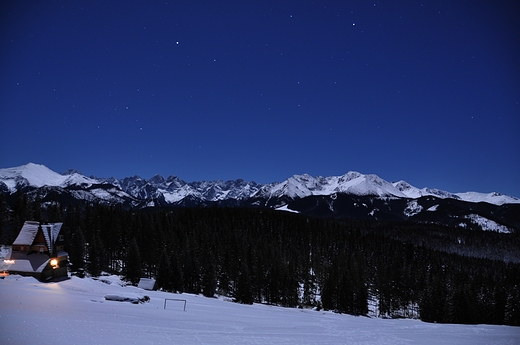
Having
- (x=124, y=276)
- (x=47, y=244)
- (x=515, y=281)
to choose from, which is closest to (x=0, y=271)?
(x=47, y=244)

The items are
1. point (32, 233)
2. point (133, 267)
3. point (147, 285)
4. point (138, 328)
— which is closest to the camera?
point (138, 328)

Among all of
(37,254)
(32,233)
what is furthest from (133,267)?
(32,233)

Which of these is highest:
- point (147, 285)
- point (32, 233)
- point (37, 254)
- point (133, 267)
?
point (32, 233)

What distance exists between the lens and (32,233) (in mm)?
46219

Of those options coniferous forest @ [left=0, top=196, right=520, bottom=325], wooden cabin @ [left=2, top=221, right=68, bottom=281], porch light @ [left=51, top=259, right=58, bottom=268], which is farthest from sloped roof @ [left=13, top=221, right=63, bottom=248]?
coniferous forest @ [left=0, top=196, right=520, bottom=325]

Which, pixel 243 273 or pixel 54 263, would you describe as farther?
pixel 243 273

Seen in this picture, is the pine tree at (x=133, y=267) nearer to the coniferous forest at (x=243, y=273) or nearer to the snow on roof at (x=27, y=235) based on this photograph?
the coniferous forest at (x=243, y=273)

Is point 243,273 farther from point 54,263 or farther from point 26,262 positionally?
point 26,262

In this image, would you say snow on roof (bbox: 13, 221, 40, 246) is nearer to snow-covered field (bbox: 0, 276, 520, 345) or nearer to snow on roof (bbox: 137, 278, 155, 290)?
snow-covered field (bbox: 0, 276, 520, 345)

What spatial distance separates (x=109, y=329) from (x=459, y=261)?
195 metres

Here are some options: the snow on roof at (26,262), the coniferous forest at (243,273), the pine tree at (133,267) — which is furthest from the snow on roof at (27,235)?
the pine tree at (133,267)

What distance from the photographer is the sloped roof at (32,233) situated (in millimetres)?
45312

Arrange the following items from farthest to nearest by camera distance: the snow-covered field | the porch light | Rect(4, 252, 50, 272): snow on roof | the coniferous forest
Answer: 1. the coniferous forest
2. the porch light
3. Rect(4, 252, 50, 272): snow on roof
4. the snow-covered field

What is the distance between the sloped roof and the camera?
45312mm
